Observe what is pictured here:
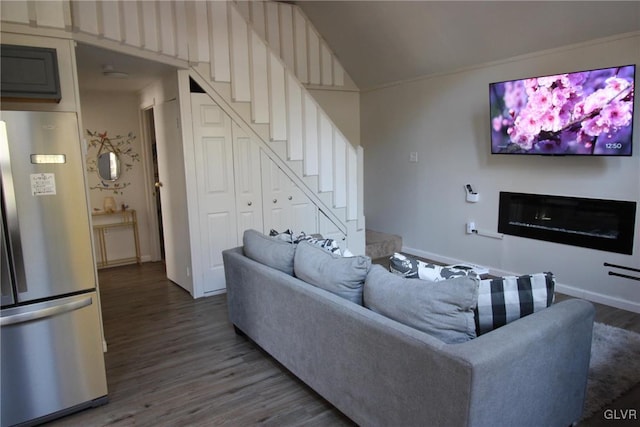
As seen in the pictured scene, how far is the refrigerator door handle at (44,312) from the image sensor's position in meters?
2.08

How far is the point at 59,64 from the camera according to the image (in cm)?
277

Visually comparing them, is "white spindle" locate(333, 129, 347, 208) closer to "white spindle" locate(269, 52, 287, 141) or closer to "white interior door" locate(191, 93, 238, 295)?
"white spindle" locate(269, 52, 287, 141)

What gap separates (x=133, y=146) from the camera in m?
5.46

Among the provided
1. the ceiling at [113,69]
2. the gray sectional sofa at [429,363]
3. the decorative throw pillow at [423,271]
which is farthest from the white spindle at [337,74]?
the decorative throw pillow at [423,271]

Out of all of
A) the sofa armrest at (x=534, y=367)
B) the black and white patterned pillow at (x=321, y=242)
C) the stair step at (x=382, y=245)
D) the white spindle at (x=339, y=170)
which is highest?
the white spindle at (x=339, y=170)

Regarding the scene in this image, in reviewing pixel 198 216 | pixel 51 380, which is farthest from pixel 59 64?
pixel 51 380

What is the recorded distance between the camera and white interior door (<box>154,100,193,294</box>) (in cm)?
412

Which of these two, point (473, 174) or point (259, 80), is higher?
point (259, 80)

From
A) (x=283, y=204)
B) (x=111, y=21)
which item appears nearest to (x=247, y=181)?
(x=283, y=204)

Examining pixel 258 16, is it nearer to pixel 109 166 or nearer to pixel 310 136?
pixel 310 136

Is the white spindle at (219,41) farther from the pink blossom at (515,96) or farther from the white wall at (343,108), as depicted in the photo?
the pink blossom at (515,96)

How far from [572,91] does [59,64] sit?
403 centimetres

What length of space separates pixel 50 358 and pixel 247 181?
2.49 meters

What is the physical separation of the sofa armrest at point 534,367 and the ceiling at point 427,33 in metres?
2.72
